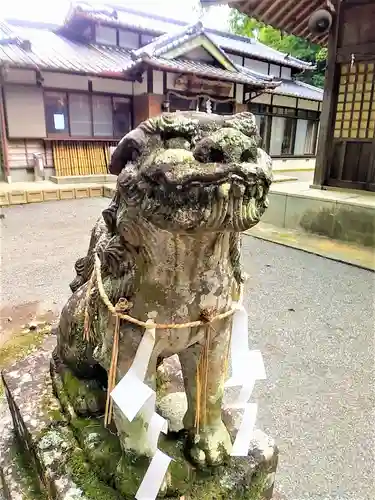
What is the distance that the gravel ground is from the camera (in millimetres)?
1823

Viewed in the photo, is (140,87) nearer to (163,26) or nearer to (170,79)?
(170,79)

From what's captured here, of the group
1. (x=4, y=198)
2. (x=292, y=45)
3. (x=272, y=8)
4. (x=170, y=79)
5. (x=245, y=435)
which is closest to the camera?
(x=245, y=435)

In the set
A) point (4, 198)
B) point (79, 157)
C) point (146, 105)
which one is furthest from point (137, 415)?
point (146, 105)

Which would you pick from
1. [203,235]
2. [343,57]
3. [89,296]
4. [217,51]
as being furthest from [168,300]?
[217,51]

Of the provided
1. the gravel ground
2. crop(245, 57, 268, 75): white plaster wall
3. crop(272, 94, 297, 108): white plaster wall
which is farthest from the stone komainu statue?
crop(245, 57, 268, 75): white plaster wall

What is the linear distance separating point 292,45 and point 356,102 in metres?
15.0

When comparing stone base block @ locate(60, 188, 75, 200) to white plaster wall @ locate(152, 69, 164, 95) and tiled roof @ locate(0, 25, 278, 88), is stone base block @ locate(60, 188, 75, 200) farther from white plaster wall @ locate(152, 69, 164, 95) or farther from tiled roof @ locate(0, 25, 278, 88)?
white plaster wall @ locate(152, 69, 164, 95)

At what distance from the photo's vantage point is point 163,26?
45.4 ft

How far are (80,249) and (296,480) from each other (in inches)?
143

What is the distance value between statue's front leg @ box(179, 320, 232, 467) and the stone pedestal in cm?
6

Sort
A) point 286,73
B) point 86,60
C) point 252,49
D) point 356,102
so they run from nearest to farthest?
point 356,102 < point 86,60 < point 252,49 < point 286,73

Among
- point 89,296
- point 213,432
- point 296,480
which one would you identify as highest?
point 89,296

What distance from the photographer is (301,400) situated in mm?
2244

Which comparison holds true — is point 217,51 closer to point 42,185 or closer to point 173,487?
point 42,185
